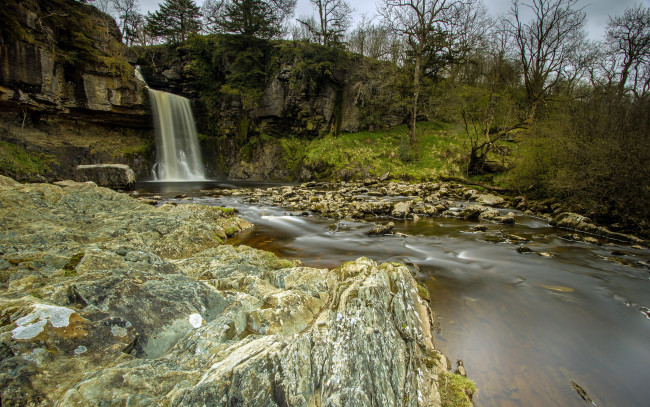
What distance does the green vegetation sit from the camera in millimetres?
15070

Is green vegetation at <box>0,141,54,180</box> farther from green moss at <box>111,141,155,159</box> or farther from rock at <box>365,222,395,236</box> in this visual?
rock at <box>365,222,395,236</box>

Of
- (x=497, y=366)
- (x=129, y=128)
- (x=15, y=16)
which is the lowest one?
(x=497, y=366)

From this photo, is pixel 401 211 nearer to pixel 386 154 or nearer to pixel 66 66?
pixel 386 154

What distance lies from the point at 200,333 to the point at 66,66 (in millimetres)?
28493

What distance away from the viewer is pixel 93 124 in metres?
23.0

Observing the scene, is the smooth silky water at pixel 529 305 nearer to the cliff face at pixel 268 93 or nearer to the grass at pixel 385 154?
the grass at pixel 385 154

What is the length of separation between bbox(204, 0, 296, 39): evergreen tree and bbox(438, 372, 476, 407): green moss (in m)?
31.2

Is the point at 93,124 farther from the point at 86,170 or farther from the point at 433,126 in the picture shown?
the point at 433,126

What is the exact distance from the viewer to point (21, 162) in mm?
17031

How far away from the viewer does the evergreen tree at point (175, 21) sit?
30.6 metres

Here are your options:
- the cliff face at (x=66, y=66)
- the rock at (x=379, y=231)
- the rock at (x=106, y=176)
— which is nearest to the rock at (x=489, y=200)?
the rock at (x=379, y=231)

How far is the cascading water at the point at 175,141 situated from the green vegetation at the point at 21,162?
708cm

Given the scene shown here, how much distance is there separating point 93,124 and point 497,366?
1235 inches

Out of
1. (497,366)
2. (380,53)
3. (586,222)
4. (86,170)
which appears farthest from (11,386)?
(380,53)
